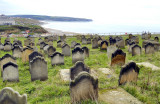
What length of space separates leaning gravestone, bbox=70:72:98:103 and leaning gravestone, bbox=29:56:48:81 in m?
3.11

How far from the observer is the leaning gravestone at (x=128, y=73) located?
19.5ft

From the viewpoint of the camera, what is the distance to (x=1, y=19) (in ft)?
241

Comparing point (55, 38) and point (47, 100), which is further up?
point (55, 38)

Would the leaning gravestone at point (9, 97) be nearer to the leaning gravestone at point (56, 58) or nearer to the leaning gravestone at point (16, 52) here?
the leaning gravestone at point (56, 58)

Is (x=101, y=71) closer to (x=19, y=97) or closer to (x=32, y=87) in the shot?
(x=32, y=87)

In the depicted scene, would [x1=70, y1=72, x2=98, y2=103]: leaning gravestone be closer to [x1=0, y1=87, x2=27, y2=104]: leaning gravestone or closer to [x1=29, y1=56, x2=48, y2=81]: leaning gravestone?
[x1=0, y1=87, x2=27, y2=104]: leaning gravestone

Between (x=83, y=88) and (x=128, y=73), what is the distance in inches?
85.8

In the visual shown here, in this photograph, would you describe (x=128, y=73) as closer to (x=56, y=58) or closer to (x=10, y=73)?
(x=56, y=58)

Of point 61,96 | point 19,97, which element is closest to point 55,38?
point 61,96

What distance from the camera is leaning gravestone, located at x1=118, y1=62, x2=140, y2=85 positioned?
5929 mm

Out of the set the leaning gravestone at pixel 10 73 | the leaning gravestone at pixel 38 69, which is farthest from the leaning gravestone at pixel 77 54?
the leaning gravestone at pixel 10 73

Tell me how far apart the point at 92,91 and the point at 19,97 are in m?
2.19

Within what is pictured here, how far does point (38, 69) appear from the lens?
738cm

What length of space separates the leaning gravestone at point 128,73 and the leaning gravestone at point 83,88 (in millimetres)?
1586
